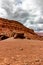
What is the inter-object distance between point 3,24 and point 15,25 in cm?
529

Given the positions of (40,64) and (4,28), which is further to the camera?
(4,28)

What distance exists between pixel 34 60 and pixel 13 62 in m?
1.22

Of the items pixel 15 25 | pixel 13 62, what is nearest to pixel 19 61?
pixel 13 62

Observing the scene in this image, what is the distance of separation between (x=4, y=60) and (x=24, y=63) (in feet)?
4.09

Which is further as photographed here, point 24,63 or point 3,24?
point 3,24

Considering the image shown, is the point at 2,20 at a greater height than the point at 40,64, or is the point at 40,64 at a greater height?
the point at 2,20

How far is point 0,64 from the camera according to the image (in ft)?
28.0

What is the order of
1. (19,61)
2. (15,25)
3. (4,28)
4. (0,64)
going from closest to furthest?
(0,64) < (19,61) < (4,28) < (15,25)

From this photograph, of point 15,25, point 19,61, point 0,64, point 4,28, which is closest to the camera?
point 0,64

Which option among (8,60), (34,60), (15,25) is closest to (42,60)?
(34,60)

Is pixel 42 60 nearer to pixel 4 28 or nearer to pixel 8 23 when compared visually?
pixel 4 28

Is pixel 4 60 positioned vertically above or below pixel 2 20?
below

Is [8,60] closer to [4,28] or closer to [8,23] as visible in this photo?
[4,28]

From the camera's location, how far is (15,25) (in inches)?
2857
